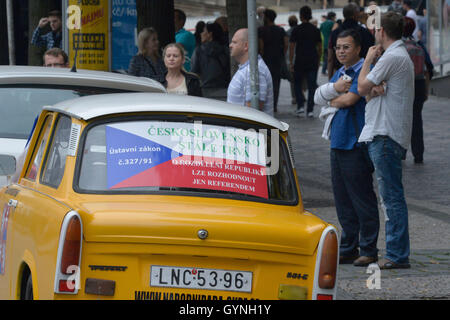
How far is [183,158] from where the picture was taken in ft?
18.0

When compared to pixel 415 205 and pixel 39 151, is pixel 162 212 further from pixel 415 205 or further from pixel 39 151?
pixel 415 205

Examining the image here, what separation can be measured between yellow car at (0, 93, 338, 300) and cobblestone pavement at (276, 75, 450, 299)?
1821 mm

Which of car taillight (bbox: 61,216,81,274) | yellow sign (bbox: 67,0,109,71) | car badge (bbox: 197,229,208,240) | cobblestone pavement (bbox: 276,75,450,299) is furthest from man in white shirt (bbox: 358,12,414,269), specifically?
yellow sign (bbox: 67,0,109,71)

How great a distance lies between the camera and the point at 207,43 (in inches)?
741

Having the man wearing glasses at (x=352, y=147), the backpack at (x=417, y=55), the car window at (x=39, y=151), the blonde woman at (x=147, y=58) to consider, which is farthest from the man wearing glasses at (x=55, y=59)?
the car window at (x=39, y=151)

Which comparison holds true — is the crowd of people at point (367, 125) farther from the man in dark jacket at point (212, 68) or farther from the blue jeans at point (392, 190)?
the man in dark jacket at point (212, 68)

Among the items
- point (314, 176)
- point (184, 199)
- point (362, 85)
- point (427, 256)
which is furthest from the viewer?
point (314, 176)

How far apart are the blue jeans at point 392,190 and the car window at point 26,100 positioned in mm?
2395

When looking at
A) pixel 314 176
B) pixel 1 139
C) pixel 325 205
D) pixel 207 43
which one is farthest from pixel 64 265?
pixel 207 43

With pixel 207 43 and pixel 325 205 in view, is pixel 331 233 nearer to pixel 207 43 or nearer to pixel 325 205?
pixel 325 205

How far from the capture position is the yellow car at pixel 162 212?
4.89m

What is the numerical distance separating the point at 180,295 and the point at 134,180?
28.3 inches

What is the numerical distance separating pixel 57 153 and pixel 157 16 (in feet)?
29.6

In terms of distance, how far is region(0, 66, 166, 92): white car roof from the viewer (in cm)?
841
